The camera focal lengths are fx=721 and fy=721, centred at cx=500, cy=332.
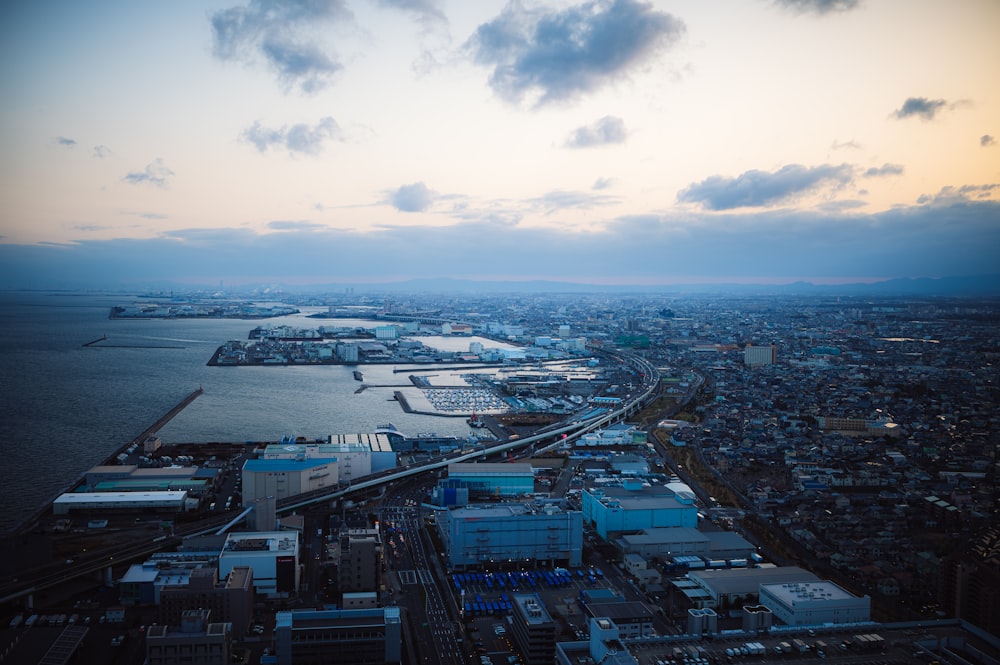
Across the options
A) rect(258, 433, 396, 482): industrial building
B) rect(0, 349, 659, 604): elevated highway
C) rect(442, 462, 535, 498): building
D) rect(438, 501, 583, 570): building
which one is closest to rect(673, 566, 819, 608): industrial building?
rect(438, 501, 583, 570): building

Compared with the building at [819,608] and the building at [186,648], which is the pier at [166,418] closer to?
the building at [186,648]

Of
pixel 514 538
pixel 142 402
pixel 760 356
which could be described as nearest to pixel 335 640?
pixel 514 538

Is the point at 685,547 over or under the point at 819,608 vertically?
under

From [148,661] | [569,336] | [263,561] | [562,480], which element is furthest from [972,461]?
[569,336]

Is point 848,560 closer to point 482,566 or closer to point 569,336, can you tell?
point 482,566

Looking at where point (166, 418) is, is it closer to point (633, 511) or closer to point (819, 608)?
point (633, 511)
